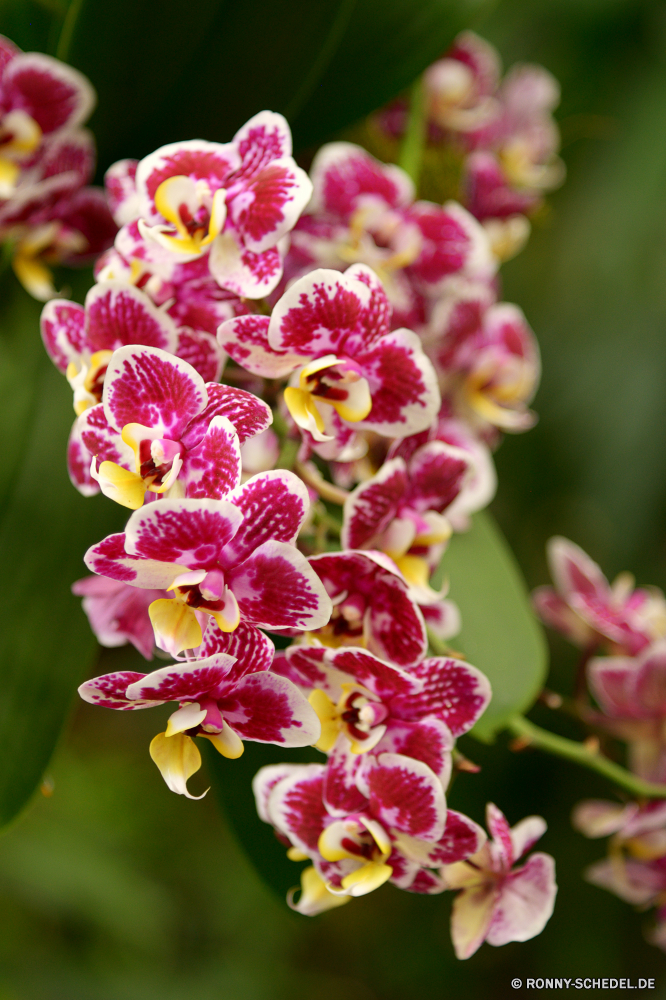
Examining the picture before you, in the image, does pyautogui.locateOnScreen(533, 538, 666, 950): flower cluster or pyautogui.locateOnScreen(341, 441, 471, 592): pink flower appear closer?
pyautogui.locateOnScreen(341, 441, 471, 592): pink flower

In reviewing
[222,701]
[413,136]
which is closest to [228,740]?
[222,701]

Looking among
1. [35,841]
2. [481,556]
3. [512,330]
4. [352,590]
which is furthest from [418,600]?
[35,841]

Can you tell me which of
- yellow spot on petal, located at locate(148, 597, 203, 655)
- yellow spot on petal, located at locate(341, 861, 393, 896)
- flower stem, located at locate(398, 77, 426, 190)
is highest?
flower stem, located at locate(398, 77, 426, 190)

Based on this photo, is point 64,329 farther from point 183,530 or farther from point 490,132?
point 490,132

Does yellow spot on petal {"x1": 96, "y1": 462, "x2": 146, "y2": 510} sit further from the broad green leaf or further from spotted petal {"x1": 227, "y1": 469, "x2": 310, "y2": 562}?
the broad green leaf

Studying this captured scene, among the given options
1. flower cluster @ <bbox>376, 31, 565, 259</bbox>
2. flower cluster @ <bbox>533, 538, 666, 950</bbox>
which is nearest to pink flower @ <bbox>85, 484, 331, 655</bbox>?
flower cluster @ <bbox>533, 538, 666, 950</bbox>

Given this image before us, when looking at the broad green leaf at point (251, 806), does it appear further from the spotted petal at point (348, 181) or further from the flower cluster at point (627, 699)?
the spotted petal at point (348, 181)

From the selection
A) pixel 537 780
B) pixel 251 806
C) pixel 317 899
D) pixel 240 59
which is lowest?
pixel 537 780

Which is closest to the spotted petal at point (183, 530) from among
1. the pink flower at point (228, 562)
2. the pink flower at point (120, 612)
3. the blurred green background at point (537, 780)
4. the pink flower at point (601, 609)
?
the pink flower at point (228, 562)
